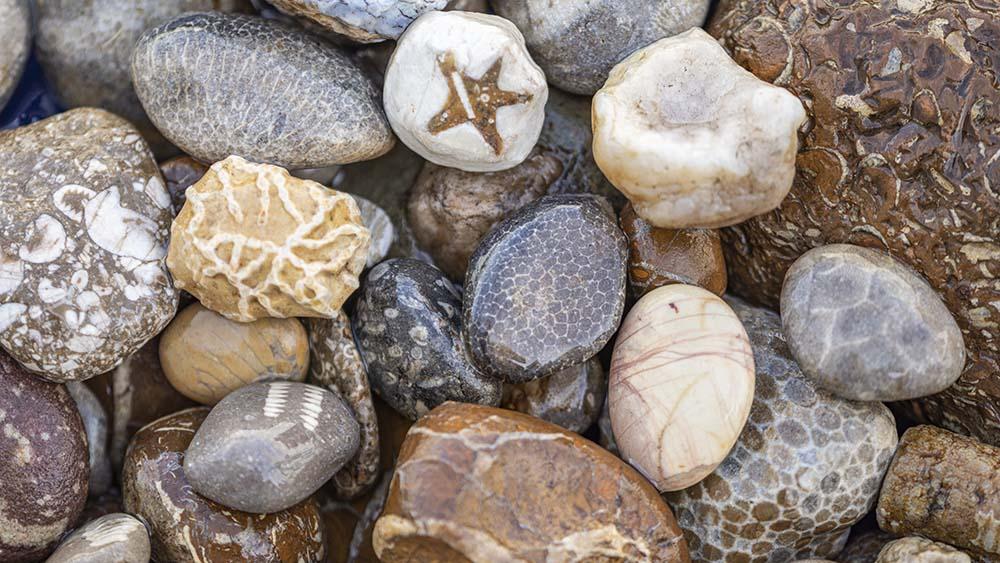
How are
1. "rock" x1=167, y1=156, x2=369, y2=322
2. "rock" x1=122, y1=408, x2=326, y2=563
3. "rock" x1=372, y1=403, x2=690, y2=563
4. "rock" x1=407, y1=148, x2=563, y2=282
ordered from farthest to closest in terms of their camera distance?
"rock" x1=407, y1=148, x2=563, y2=282 → "rock" x1=122, y1=408, x2=326, y2=563 → "rock" x1=167, y1=156, x2=369, y2=322 → "rock" x1=372, y1=403, x2=690, y2=563

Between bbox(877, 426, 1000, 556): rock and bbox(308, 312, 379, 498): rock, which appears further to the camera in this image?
bbox(308, 312, 379, 498): rock

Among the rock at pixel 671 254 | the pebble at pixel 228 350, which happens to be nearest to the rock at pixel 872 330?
the rock at pixel 671 254

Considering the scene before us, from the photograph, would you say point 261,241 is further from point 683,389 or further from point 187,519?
point 683,389

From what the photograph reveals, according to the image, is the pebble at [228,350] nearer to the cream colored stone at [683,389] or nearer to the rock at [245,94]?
the rock at [245,94]

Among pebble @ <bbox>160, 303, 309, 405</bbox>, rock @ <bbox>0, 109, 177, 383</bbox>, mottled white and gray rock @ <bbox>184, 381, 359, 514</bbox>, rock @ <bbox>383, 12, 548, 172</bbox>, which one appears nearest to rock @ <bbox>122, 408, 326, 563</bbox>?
mottled white and gray rock @ <bbox>184, 381, 359, 514</bbox>

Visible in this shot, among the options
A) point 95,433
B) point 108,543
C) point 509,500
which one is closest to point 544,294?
point 509,500

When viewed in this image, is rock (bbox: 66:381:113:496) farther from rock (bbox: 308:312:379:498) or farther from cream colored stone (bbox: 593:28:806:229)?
cream colored stone (bbox: 593:28:806:229)
